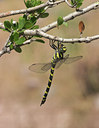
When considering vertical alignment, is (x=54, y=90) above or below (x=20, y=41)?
below

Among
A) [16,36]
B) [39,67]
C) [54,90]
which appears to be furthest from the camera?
[54,90]

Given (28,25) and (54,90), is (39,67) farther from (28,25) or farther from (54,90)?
(54,90)

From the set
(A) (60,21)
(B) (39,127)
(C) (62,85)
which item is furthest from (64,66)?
(A) (60,21)

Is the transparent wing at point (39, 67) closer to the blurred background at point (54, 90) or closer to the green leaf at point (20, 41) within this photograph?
the green leaf at point (20, 41)

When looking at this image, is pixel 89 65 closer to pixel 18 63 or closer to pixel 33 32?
pixel 18 63

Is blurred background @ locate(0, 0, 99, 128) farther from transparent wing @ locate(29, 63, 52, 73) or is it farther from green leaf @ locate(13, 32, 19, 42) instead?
green leaf @ locate(13, 32, 19, 42)

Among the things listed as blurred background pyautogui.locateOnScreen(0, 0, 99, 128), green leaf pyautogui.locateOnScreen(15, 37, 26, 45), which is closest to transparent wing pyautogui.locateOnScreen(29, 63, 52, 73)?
green leaf pyautogui.locateOnScreen(15, 37, 26, 45)

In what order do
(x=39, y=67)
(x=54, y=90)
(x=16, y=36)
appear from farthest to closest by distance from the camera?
(x=54, y=90), (x=39, y=67), (x=16, y=36)

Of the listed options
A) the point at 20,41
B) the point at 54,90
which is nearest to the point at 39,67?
the point at 20,41
